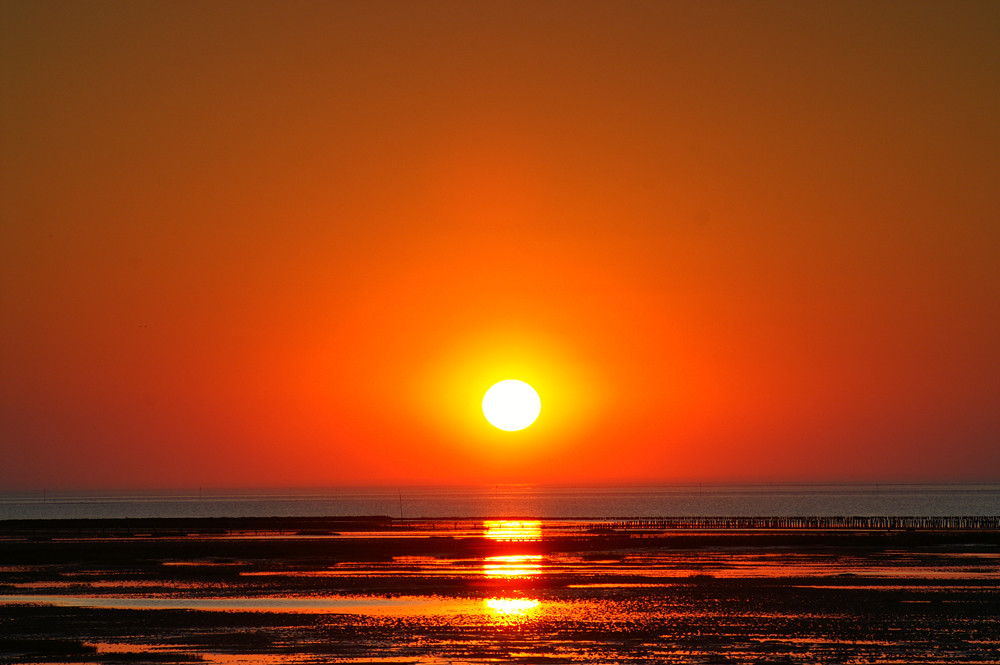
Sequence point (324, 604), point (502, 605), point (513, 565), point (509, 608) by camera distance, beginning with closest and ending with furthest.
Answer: point (509, 608) → point (502, 605) → point (324, 604) → point (513, 565)

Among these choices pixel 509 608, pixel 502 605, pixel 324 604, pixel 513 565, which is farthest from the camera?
pixel 513 565

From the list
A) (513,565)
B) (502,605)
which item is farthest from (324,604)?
(513,565)

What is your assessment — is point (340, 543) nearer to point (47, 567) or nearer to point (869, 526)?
point (47, 567)

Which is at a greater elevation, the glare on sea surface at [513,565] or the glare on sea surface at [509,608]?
the glare on sea surface at [513,565]

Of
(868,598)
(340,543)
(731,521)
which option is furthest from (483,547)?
(731,521)

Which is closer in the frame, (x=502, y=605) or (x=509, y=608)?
(x=509, y=608)

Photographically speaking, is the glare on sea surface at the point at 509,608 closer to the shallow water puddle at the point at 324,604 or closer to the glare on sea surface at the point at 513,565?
the shallow water puddle at the point at 324,604

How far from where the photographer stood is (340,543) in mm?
89250

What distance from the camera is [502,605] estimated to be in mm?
43375

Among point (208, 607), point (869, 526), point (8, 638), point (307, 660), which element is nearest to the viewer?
point (307, 660)

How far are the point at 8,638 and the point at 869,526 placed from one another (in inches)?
4064

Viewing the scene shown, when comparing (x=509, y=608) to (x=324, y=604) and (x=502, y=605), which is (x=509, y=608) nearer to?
(x=502, y=605)

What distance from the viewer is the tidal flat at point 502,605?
32.3 metres

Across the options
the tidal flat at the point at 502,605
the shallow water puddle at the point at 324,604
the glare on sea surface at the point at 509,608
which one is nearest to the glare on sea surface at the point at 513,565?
the tidal flat at the point at 502,605
